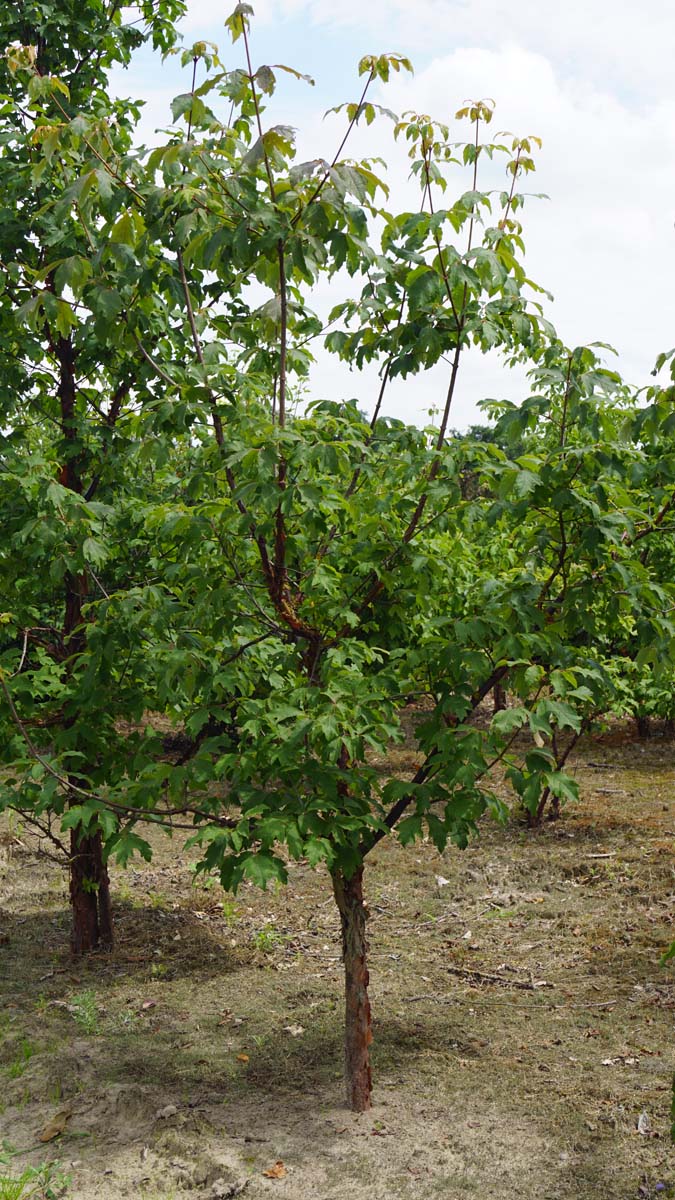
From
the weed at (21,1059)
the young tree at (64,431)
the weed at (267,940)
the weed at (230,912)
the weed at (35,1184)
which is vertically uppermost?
the young tree at (64,431)

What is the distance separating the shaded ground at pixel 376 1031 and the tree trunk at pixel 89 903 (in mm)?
170

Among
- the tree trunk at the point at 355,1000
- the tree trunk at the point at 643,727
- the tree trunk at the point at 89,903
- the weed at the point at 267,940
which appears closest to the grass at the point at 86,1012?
the tree trunk at the point at 89,903

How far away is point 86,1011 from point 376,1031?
161cm

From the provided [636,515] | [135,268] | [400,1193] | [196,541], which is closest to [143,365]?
[135,268]

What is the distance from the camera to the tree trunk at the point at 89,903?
6.55 metres

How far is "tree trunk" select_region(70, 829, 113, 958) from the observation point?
6.55 m

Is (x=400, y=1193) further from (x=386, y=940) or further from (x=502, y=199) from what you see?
(x=502, y=199)

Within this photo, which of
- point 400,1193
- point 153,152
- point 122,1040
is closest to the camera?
point 153,152

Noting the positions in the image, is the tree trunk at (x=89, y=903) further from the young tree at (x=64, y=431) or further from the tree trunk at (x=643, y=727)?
the tree trunk at (x=643, y=727)

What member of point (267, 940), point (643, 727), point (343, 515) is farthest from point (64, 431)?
point (643, 727)

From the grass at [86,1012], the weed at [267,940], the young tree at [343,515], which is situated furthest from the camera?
the weed at [267,940]

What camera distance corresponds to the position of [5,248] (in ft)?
19.5

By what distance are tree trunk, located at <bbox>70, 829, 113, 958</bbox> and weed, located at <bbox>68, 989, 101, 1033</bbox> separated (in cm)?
63

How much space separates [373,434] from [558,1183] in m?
3.04
